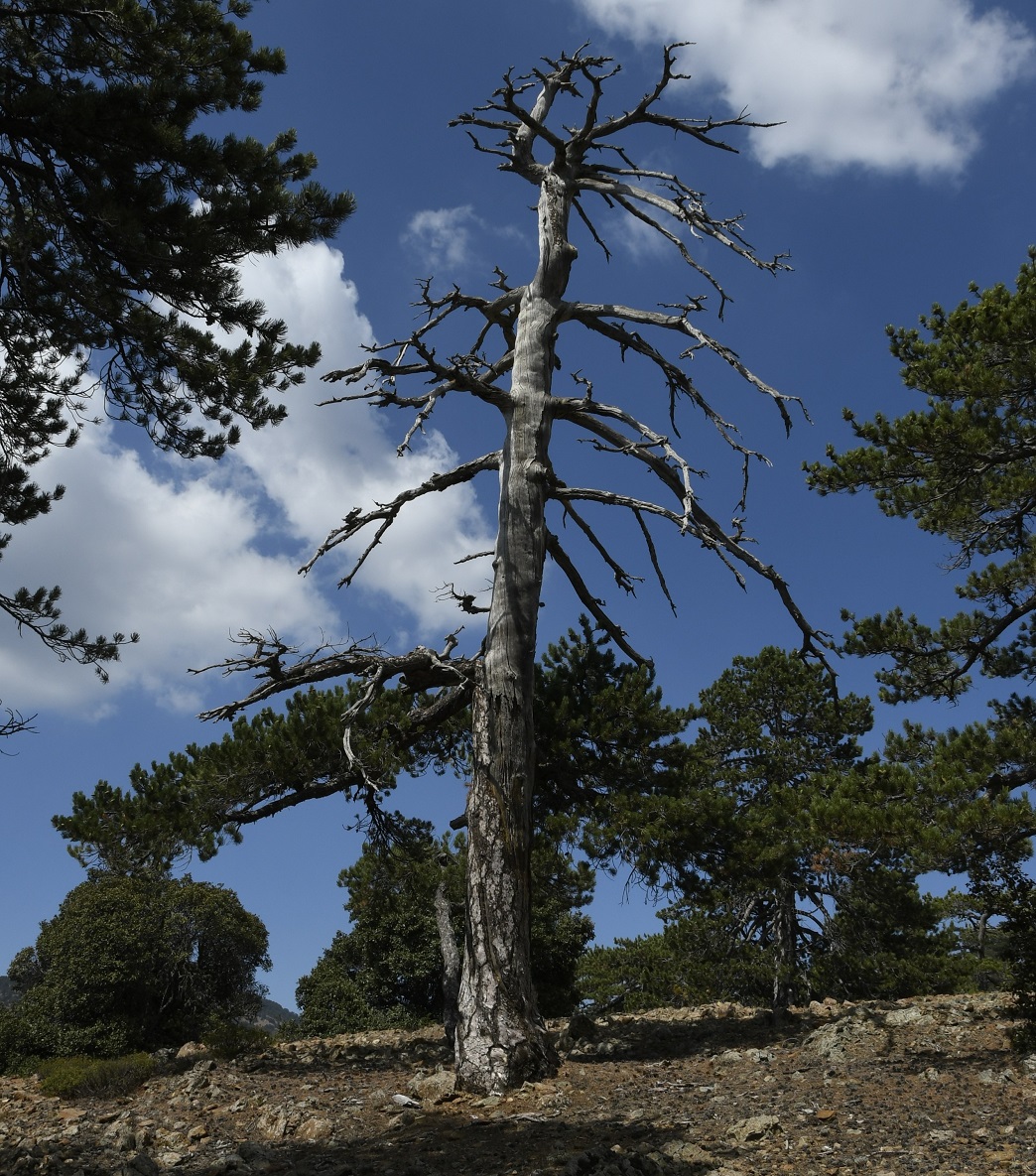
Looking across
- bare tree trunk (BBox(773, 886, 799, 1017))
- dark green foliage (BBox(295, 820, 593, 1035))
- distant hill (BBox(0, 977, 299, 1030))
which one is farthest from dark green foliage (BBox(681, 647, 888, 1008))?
distant hill (BBox(0, 977, 299, 1030))

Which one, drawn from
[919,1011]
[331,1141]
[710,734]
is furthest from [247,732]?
[710,734]

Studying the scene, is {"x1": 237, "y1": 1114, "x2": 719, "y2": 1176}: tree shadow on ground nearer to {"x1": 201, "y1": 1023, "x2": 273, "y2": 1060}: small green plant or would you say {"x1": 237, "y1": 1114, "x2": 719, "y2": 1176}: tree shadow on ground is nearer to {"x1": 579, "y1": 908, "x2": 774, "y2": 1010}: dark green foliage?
{"x1": 201, "y1": 1023, "x2": 273, "y2": 1060}: small green plant

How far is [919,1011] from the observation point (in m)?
9.58

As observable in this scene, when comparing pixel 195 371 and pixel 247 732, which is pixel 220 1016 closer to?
pixel 247 732

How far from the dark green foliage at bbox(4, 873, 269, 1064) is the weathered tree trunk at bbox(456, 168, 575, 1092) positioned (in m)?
11.8

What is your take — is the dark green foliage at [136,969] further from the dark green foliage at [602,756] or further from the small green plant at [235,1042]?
the dark green foliage at [602,756]

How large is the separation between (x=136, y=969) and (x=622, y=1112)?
14107 mm

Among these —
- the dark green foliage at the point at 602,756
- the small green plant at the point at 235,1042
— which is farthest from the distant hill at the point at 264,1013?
the dark green foliage at the point at 602,756

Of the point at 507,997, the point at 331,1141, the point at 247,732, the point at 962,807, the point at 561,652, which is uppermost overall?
the point at 561,652

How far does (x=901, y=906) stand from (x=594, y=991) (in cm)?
739

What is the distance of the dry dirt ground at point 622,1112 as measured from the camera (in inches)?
222

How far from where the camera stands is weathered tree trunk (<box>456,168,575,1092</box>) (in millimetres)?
8047

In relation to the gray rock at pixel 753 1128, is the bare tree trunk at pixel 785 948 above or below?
above

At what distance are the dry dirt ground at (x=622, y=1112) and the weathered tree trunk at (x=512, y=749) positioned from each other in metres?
0.47
